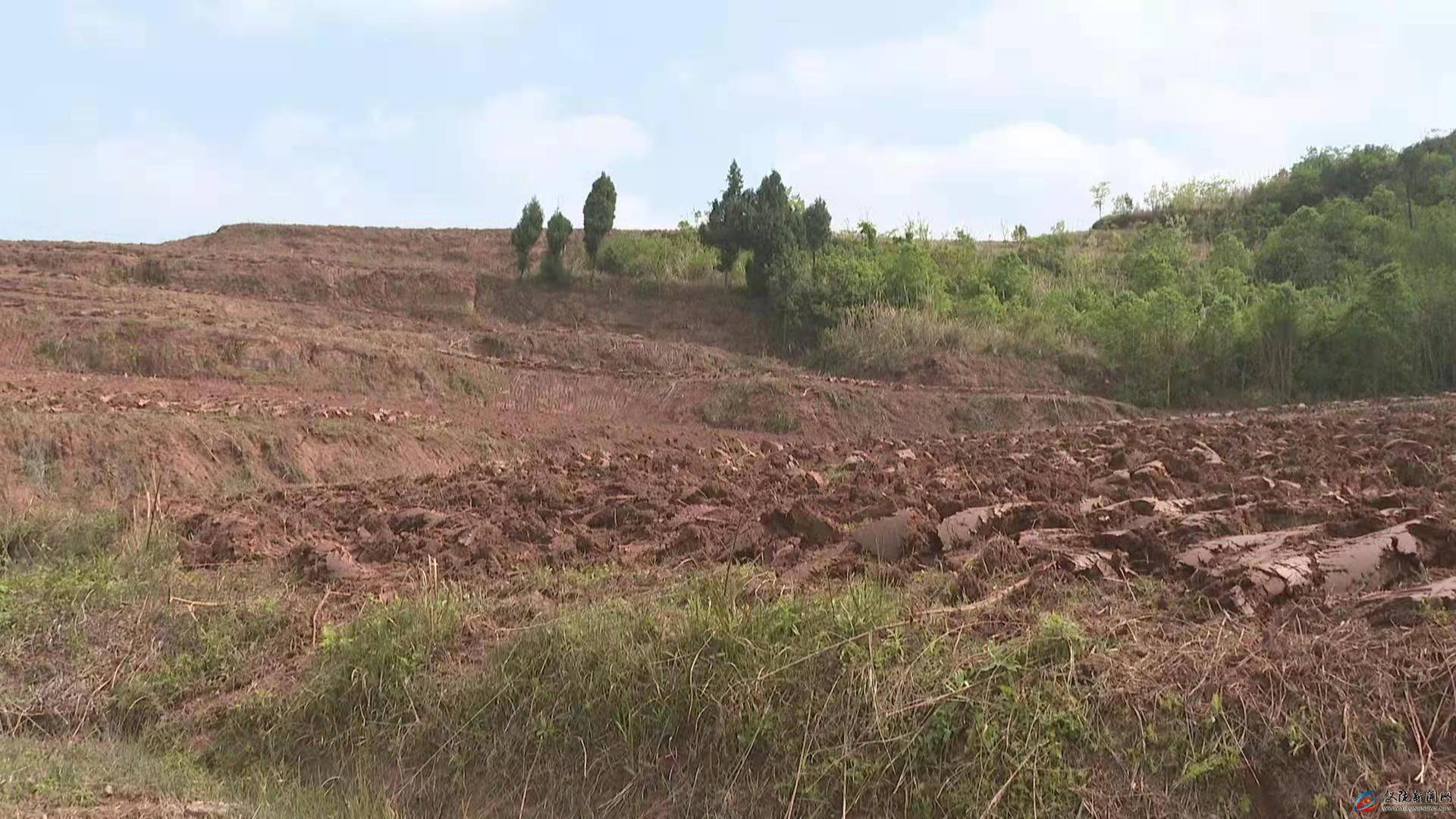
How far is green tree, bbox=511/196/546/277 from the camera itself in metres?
32.2

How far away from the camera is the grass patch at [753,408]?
20734 millimetres

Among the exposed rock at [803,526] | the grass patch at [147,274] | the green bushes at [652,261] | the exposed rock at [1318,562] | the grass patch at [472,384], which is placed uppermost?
the green bushes at [652,261]

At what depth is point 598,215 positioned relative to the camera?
33000 mm

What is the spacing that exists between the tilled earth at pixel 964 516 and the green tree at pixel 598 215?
21503 mm

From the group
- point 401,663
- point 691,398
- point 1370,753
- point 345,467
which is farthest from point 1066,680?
point 691,398

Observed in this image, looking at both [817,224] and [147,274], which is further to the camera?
[817,224]

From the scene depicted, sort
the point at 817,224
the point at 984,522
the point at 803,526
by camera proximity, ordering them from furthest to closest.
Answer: the point at 817,224, the point at 803,526, the point at 984,522

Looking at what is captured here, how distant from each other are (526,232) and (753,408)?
14.4 meters

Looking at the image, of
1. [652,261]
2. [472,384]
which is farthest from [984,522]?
[652,261]

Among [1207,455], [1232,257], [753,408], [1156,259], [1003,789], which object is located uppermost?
[1232,257]

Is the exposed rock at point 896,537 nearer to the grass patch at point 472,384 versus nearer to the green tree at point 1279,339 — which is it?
the grass patch at point 472,384

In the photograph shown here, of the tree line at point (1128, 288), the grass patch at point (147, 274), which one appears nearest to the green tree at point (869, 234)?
the tree line at point (1128, 288)

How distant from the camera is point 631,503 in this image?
8.30 m

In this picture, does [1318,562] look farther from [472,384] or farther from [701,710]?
[472,384]
